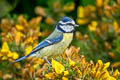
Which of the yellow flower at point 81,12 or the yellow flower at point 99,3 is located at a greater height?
the yellow flower at point 99,3

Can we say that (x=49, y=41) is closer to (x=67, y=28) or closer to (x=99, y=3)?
(x=67, y=28)

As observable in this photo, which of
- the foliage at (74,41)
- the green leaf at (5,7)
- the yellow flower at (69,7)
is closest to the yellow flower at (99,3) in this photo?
the foliage at (74,41)

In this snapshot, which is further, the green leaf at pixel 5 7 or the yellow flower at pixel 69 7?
the green leaf at pixel 5 7

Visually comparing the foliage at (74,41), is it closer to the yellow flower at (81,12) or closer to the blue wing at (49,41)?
the yellow flower at (81,12)

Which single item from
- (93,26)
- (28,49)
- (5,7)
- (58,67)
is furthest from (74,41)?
(58,67)

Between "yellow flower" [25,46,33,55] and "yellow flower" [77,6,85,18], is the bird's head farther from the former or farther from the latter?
"yellow flower" [77,6,85,18]

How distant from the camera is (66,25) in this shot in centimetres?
395

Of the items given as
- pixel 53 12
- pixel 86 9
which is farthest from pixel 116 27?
pixel 53 12

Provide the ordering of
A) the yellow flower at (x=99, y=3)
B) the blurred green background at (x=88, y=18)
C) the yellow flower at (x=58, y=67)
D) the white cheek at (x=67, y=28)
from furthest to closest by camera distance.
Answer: the yellow flower at (x=99, y=3)
the blurred green background at (x=88, y=18)
the white cheek at (x=67, y=28)
the yellow flower at (x=58, y=67)

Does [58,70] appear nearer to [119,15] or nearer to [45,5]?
[119,15]

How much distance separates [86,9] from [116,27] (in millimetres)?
721

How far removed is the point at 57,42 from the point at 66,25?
0.67 feet

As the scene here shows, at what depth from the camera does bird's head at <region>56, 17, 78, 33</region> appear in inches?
153

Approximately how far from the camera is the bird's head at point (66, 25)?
3.90 m
